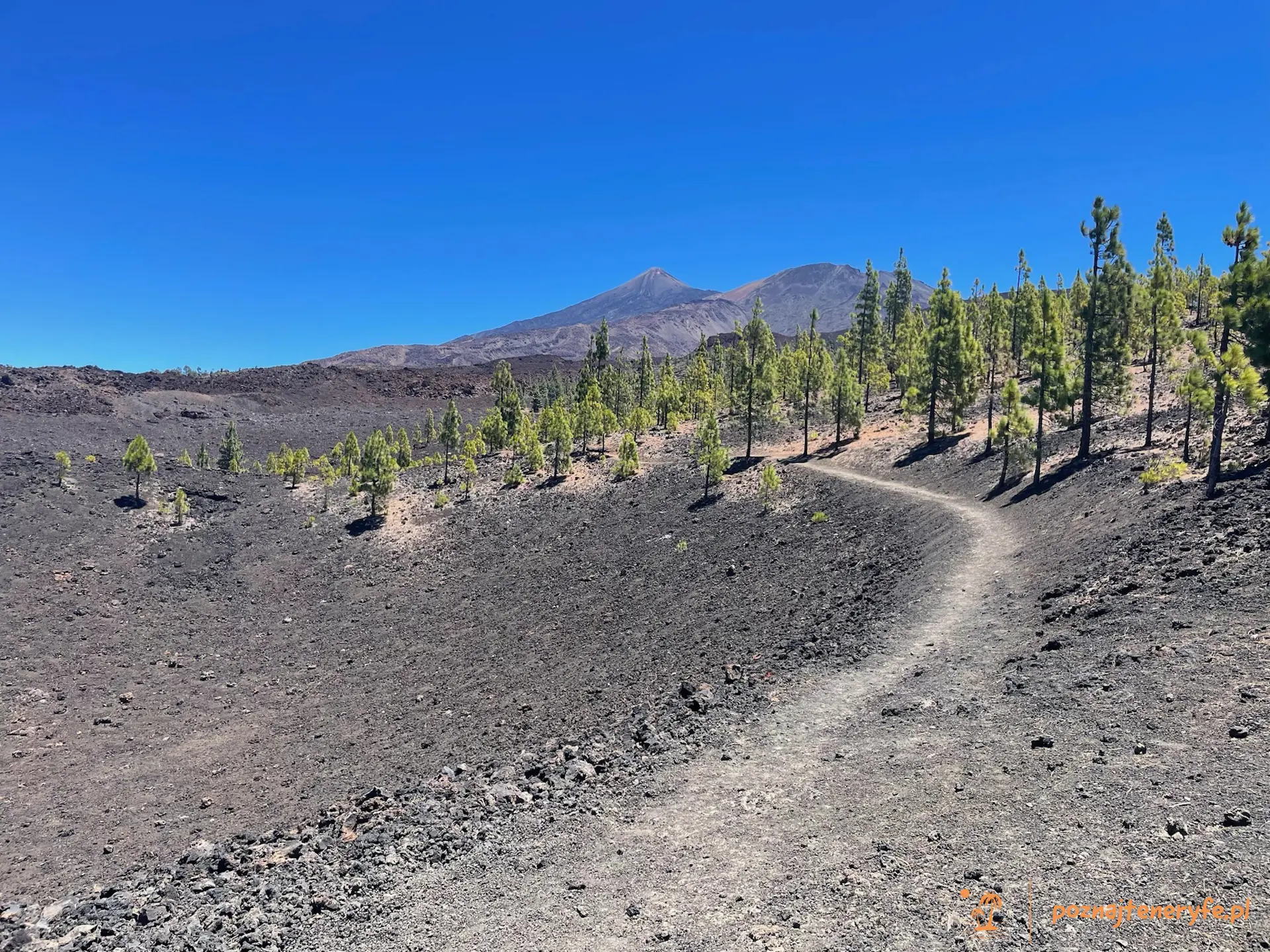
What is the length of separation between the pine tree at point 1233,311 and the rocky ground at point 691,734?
1905 mm

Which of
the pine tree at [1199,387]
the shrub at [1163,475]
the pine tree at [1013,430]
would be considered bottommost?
the shrub at [1163,475]

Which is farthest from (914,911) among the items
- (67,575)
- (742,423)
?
(742,423)

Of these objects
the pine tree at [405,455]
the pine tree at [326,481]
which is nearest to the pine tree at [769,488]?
the pine tree at [326,481]

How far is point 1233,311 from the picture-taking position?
79.8 ft

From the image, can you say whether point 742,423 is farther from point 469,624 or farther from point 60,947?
point 60,947

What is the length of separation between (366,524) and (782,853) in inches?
1787

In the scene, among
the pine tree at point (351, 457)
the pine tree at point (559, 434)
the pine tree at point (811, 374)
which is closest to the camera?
the pine tree at point (811, 374)

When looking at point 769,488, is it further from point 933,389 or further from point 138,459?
point 138,459

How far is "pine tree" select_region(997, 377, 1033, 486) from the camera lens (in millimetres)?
35219

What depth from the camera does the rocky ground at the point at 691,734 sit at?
8.70 m

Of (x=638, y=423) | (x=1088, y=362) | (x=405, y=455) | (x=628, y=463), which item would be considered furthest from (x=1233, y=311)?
(x=405, y=455)

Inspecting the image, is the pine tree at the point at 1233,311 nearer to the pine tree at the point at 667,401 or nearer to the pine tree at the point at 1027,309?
the pine tree at the point at 1027,309

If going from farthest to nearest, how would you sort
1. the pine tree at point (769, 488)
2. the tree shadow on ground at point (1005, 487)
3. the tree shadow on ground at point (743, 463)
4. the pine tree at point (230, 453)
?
the pine tree at point (230, 453)
the tree shadow on ground at point (743, 463)
the pine tree at point (769, 488)
the tree shadow on ground at point (1005, 487)

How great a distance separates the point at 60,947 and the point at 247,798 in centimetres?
676
